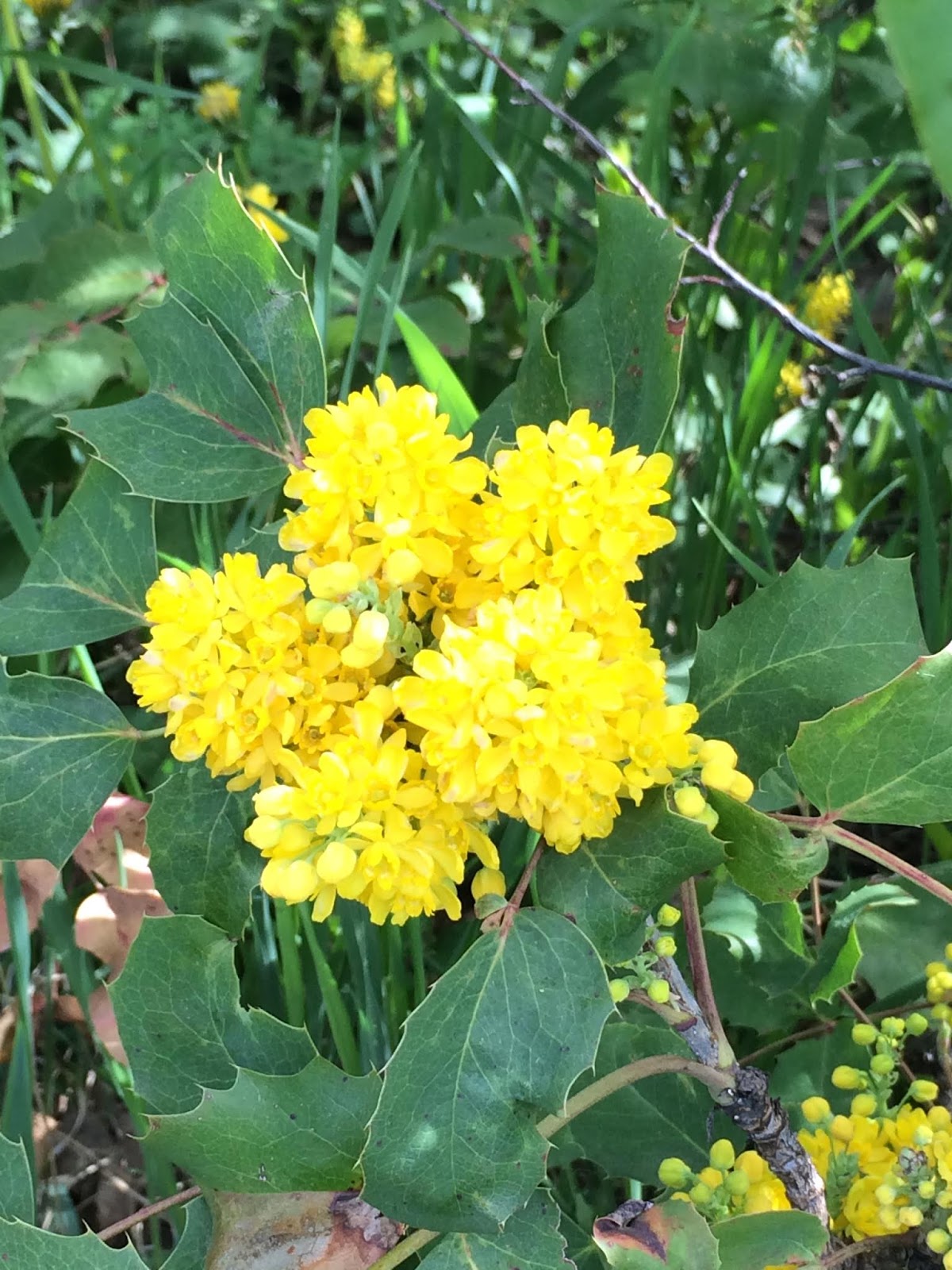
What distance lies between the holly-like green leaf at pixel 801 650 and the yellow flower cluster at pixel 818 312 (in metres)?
0.91

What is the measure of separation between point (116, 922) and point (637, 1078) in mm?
590

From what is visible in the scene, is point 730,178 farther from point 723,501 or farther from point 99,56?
point 99,56

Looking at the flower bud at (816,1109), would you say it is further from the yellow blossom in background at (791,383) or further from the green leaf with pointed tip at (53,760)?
the yellow blossom in background at (791,383)

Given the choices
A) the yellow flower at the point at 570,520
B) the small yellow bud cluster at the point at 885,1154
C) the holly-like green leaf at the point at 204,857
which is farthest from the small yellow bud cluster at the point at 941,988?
the holly-like green leaf at the point at 204,857

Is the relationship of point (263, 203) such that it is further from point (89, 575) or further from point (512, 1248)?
point (512, 1248)

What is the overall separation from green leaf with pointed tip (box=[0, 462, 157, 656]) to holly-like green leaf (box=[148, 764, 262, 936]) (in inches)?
A: 6.7

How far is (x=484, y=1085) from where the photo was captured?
63 centimetres

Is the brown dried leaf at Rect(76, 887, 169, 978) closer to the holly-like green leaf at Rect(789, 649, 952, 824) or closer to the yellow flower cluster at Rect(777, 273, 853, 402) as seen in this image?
the holly-like green leaf at Rect(789, 649, 952, 824)

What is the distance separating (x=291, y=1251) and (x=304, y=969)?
0.37m

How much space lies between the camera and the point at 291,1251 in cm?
72

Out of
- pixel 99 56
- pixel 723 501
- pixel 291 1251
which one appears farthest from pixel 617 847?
pixel 99 56

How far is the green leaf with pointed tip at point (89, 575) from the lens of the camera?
0.87m

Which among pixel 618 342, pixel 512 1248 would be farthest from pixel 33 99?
pixel 512 1248

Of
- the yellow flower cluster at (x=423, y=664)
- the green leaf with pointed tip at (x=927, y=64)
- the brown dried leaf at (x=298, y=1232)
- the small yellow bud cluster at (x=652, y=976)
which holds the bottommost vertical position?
the brown dried leaf at (x=298, y=1232)
